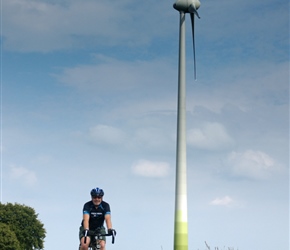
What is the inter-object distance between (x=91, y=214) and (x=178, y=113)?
1433 centimetres

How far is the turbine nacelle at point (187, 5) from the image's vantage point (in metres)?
34.9

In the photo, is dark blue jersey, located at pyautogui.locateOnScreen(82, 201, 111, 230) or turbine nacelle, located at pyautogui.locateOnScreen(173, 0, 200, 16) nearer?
dark blue jersey, located at pyautogui.locateOnScreen(82, 201, 111, 230)

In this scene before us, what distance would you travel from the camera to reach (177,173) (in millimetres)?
31719

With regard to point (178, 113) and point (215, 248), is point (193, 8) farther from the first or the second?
point (215, 248)

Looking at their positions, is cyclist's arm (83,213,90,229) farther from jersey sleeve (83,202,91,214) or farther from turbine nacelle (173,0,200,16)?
turbine nacelle (173,0,200,16)

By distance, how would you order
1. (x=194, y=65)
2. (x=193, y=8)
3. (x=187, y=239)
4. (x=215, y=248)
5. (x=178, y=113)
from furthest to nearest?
1. (x=194, y=65)
2. (x=193, y=8)
3. (x=178, y=113)
4. (x=187, y=239)
5. (x=215, y=248)

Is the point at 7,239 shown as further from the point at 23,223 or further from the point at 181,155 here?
the point at 181,155

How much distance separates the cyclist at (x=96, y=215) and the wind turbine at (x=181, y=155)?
11.8 metres

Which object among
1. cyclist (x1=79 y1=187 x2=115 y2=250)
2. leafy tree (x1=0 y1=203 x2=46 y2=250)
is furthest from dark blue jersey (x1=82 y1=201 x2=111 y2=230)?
leafy tree (x1=0 y1=203 x2=46 y2=250)

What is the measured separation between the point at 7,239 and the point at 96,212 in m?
98.3

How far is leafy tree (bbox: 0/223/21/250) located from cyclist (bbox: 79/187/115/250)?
9763cm

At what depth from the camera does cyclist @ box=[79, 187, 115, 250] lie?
18.8m

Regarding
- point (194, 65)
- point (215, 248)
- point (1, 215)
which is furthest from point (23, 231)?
point (215, 248)

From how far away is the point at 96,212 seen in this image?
749 inches
